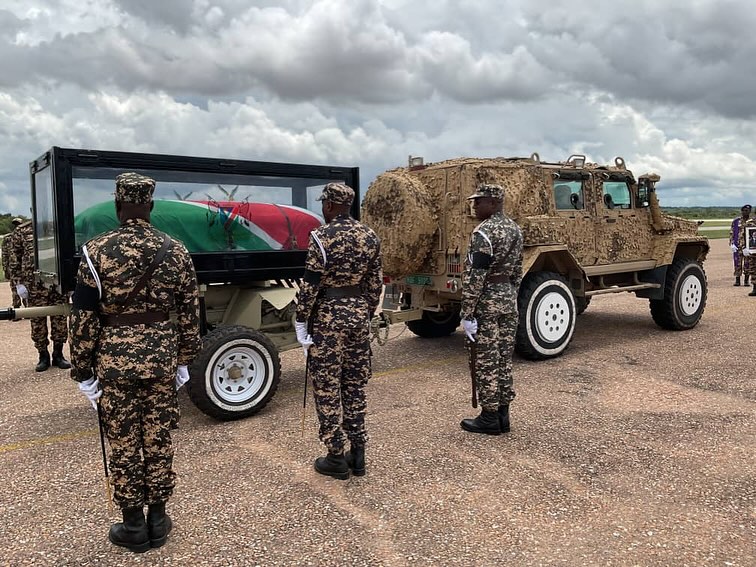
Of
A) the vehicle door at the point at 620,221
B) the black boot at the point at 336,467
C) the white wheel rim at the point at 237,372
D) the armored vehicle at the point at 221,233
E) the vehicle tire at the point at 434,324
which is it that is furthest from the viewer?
the vehicle tire at the point at 434,324

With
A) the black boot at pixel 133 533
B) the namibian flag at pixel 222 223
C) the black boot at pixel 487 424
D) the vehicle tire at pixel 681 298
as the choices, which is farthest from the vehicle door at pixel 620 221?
the black boot at pixel 133 533

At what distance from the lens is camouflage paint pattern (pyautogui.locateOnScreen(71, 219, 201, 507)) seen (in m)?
3.08

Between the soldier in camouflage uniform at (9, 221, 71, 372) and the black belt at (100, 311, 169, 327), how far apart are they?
452cm

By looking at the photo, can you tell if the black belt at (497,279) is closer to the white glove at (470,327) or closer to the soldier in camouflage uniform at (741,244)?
the white glove at (470,327)

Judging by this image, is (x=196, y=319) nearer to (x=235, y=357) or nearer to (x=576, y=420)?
(x=235, y=357)

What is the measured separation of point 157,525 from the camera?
329 centimetres

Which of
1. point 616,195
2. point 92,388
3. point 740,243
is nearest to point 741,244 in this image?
point 740,243

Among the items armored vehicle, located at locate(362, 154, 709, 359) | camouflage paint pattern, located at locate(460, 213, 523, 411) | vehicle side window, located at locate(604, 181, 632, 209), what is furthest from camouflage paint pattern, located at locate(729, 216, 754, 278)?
camouflage paint pattern, located at locate(460, 213, 523, 411)

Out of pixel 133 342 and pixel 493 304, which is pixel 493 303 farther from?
pixel 133 342

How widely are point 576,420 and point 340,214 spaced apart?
2.71 meters

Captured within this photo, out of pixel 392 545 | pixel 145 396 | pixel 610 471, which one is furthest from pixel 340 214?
pixel 610 471

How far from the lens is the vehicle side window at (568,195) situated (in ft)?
24.7

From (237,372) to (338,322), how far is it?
1670mm

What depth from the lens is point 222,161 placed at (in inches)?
214
